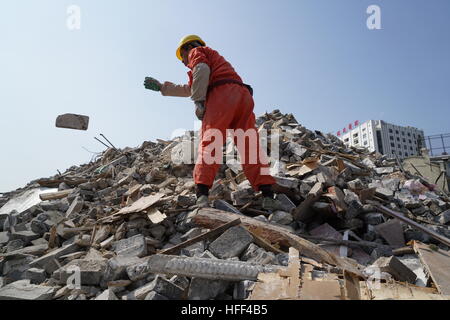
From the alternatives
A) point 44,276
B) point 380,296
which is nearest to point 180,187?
point 44,276

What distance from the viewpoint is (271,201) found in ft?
10.9

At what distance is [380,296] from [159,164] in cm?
464

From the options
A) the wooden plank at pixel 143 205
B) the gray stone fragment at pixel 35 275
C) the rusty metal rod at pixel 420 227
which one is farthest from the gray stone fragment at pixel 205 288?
the rusty metal rod at pixel 420 227

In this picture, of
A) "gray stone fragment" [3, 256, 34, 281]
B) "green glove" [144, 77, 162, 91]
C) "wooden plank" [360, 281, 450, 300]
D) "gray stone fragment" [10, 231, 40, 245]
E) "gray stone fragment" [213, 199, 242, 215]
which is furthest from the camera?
"green glove" [144, 77, 162, 91]

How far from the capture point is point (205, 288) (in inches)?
73.2

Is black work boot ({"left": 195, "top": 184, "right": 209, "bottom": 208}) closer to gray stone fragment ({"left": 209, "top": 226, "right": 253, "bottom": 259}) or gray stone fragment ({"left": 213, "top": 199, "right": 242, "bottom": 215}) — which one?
gray stone fragment ({"left": 213, "top": 199, "right": 242, "bottom": 215})

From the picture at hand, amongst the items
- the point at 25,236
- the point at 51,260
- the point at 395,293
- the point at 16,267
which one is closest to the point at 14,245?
the point at 25,236

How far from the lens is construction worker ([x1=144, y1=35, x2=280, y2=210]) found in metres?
3.14

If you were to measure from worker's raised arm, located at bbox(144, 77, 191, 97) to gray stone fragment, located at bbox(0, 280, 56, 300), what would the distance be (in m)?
2.93

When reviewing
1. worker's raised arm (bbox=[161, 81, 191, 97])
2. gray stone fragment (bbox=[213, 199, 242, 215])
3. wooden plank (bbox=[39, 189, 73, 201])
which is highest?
worker's raised arm (bbox=[161, 81, 191, 97])

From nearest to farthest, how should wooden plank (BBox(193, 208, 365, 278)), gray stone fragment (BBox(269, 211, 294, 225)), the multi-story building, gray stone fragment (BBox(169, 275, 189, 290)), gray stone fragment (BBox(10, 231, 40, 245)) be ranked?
gray stone fragment (BBox(169, 275, 189, 290)) < wooden plank (BBox(193, 208, 365, 278)) < gray stone fragment (BBox(269, 211, 294, 225)) < gray stone fragment (BBox(10, 231, 40, 245)) < the multi-story building

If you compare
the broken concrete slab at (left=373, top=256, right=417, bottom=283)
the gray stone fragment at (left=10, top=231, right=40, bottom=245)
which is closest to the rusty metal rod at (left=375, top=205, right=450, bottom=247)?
the broken concrete slab at (left=373, top=256, right=417, bottom=283)

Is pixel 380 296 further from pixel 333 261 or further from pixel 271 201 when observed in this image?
pixel 271 201

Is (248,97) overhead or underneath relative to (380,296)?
overhead
